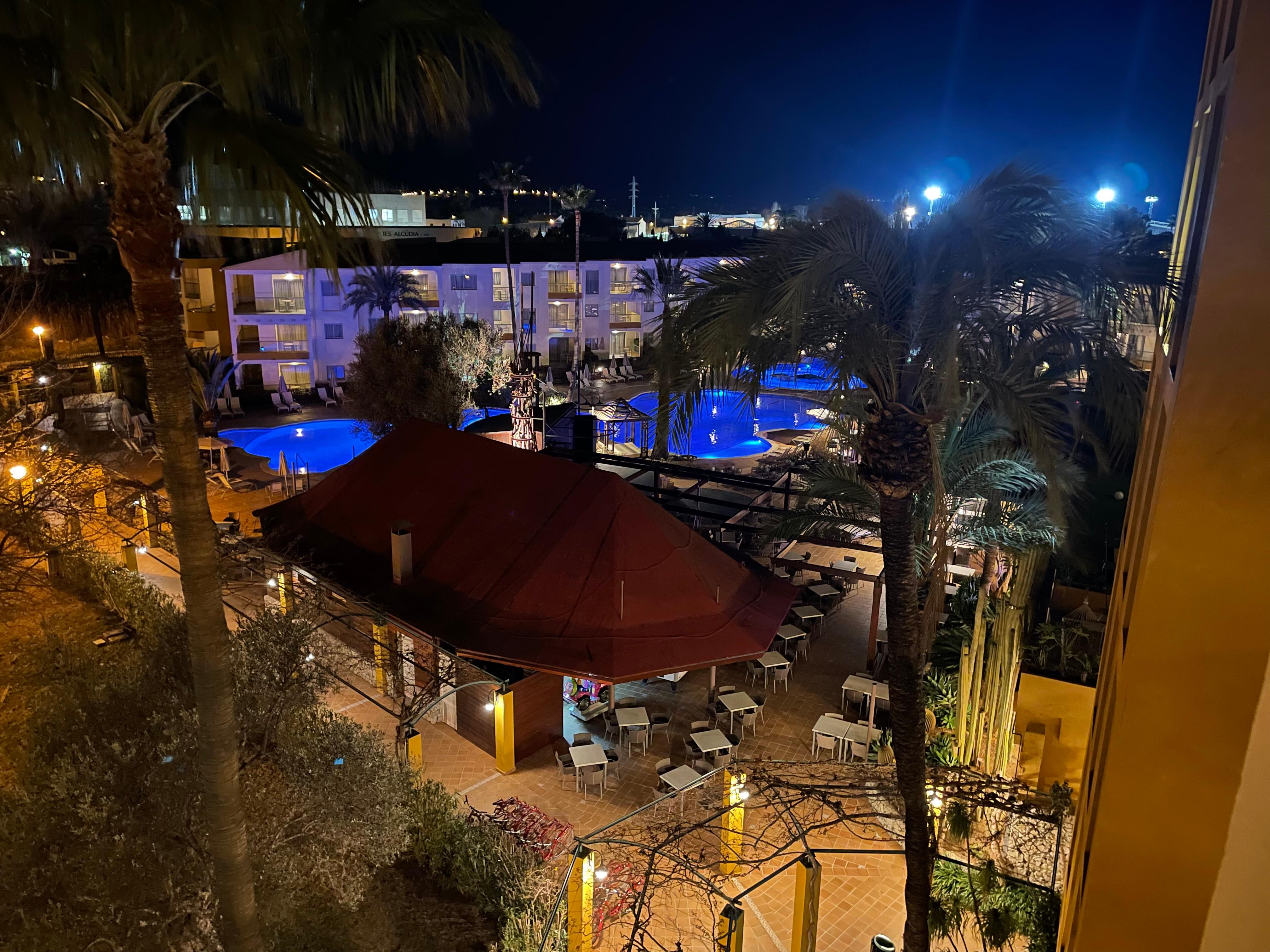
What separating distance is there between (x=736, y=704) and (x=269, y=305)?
109ft

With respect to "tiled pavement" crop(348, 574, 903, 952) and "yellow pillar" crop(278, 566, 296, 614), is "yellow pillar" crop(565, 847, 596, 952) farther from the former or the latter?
"yellow pillar" crop(278, 566, 296, 614)

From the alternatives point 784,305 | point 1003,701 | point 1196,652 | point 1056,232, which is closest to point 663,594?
point 1003,701

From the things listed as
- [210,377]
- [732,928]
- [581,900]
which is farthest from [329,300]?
[732,928]

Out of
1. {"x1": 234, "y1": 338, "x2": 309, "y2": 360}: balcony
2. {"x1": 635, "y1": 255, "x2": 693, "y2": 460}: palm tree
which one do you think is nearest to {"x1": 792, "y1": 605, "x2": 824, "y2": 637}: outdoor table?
{"x1": 635, "y1": 255, "x2": 693, "y2": 460}: palm tree

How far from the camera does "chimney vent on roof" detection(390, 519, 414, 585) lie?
42.2 feet

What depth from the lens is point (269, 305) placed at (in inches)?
1507

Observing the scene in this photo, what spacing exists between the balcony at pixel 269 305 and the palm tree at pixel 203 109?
35.7 m

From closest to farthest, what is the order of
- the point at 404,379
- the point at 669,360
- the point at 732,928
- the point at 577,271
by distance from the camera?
the point at 732,928, the point at 669,360, the point at 404,379, the point at 577,271

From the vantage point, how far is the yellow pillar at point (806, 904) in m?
7.30

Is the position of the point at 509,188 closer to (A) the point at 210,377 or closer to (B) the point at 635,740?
(A) the point at 210,377

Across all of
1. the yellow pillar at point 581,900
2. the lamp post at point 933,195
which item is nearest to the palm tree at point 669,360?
the lamp post at point 933,195

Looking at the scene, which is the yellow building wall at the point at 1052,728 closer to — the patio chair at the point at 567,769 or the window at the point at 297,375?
the patio chair at the point at 567,769

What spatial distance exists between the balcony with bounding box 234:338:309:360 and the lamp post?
3458 cm

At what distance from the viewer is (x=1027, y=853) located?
30.5ft
